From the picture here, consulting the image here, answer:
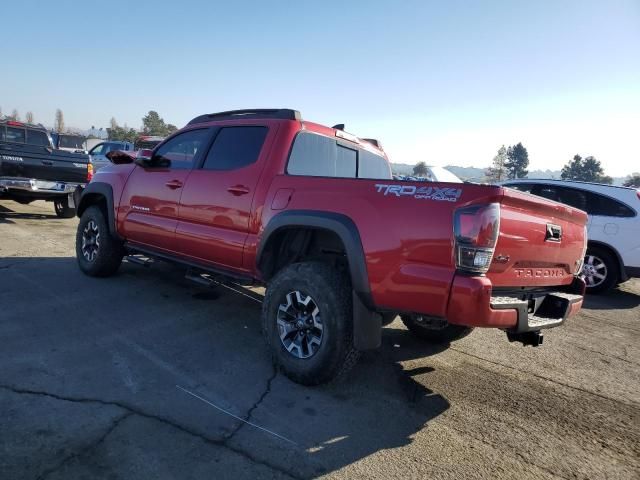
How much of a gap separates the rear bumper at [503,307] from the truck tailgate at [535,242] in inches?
4.2

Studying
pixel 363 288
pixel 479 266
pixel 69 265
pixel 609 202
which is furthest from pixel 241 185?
pixel 609 202

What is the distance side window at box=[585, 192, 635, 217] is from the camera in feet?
22.5

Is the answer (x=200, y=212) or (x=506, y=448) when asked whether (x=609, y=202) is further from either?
(x=200, y=212)

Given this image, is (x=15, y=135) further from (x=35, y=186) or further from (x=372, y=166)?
(x=372, y=166)

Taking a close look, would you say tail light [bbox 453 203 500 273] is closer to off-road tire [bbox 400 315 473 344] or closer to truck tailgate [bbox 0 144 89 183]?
off-road tire [bbox 400 315 473 344]

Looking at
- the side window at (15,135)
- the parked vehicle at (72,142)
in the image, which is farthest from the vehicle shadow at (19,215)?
A: the parked vehicle at (72,142)

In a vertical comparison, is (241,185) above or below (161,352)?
above

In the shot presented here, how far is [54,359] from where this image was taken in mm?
3127

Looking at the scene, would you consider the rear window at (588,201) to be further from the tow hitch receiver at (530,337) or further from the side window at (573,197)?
the tow hitch receiver at (530,337)

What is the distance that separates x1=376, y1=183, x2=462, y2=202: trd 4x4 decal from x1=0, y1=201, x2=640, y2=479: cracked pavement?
145 cm

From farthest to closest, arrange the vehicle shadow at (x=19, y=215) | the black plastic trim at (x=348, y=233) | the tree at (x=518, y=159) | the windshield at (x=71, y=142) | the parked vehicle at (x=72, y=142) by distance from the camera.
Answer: the tree at (x=518, y=159)
the windshield at (x=71, y=142)
the parked vehicle at (x=72, y=142)
the vehicle shadow at (x=19, y=215)
the black plastic trim at (x=348, y=233)

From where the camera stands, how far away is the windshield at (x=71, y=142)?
47.1 ft

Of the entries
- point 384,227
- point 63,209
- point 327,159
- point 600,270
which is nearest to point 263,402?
point 384,227

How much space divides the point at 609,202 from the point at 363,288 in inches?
246
